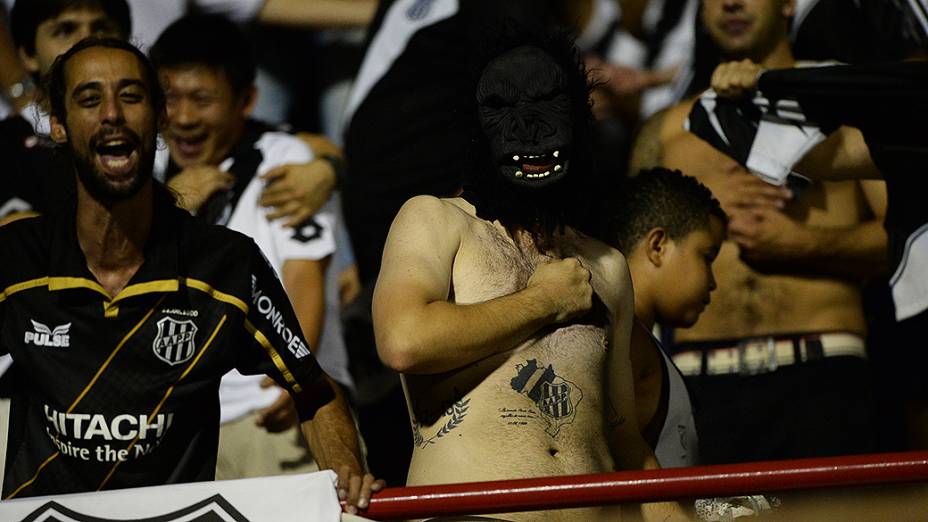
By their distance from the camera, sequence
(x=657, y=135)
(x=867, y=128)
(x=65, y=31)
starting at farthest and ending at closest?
1. (x=657, y=135)
2. (x=65, y=31)
3. (x=867, y=128)

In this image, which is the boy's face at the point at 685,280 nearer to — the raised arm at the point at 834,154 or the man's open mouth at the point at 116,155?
the raised arm at the point at 834,154

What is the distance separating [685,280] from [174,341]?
1792 millimetres

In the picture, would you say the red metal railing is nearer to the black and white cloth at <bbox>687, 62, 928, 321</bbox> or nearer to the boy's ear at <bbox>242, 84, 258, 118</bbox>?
the black and white cloth at <bbox>687, 62, 928, 321</bbox>

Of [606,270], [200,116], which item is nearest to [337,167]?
[200,116]

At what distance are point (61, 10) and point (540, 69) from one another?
2.40m

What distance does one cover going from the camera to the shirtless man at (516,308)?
12.9 ft

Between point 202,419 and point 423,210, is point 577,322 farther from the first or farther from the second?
point 202,419

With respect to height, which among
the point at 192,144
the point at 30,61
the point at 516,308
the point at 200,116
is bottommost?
the point at 516,308

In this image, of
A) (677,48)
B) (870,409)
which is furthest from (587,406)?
(677,48)

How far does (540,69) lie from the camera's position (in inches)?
173

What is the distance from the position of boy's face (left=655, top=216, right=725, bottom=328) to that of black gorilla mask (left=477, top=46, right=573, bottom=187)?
0.99 metres

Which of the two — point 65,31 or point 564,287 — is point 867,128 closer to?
point 564,287

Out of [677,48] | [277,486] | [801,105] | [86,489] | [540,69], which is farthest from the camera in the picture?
[677,48]

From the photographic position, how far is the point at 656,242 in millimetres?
5199
